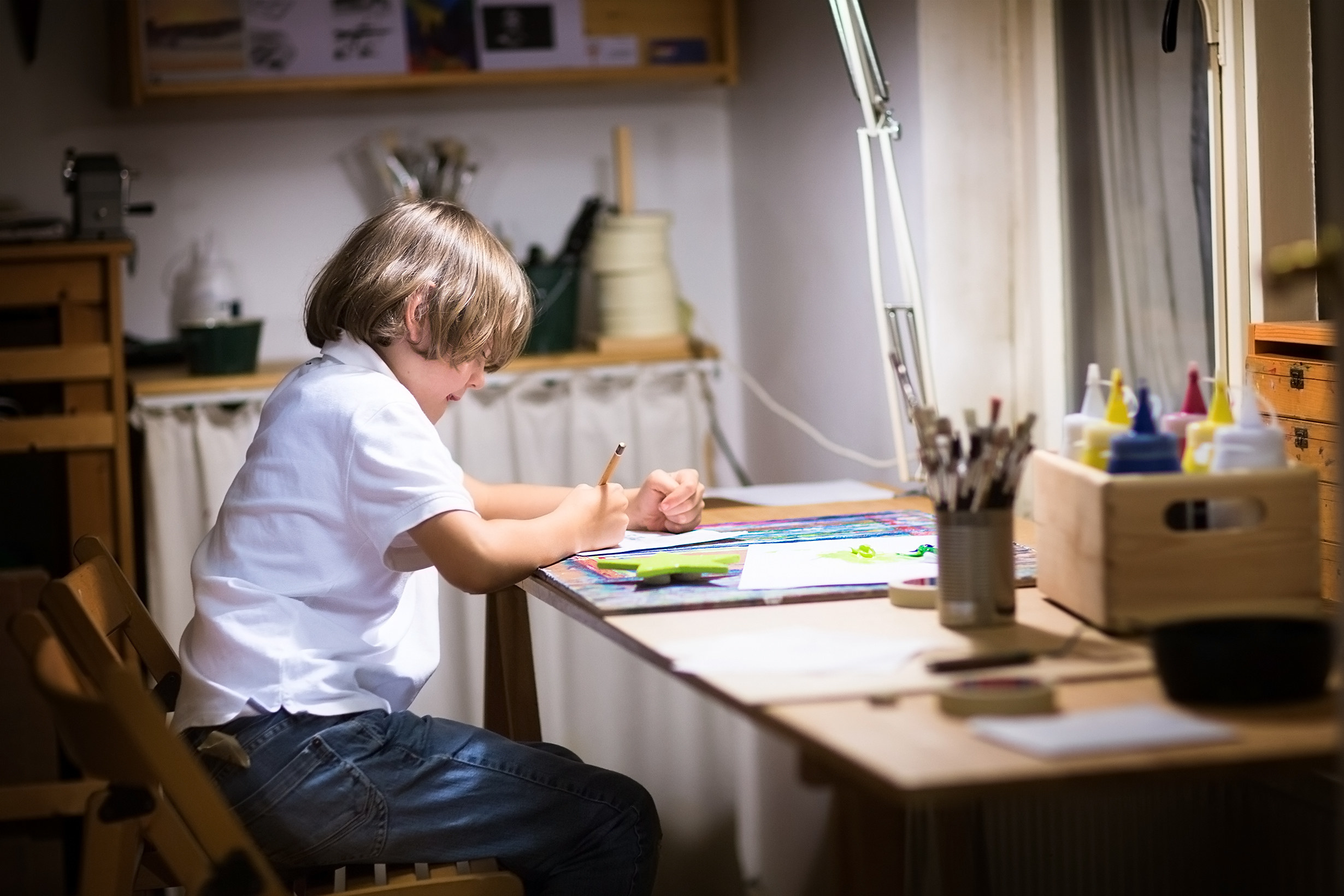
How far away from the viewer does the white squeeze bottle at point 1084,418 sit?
1523mm

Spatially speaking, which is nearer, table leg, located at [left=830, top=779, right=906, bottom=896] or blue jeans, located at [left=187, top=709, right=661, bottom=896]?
table leg, located at [left=830, top=779, right=906, bottom=896]

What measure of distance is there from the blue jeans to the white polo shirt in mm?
42

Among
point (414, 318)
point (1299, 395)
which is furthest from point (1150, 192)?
point (414, 318)

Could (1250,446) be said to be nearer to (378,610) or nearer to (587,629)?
(378,610)

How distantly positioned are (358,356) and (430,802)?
0.51 metres

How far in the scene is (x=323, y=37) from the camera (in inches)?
122

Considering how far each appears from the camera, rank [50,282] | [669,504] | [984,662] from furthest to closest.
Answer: [50,282] → [669,504] → [984,662]

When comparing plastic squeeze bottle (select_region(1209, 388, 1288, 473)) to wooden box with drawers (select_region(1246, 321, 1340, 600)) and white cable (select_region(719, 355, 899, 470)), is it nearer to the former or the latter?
wooden box with drawers (select_region(1246, 321, 1340, 600))

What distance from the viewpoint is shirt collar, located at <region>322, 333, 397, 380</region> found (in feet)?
5.74

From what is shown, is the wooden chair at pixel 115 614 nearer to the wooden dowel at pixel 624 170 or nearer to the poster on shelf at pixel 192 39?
the poster on shelf at pixel 192 39

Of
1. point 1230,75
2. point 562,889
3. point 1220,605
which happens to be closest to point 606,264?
point 1230,75

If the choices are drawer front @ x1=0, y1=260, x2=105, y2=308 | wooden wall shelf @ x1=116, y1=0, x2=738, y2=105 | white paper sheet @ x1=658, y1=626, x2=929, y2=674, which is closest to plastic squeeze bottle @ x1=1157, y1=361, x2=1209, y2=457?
white paper sheet @ x1=658, y1=626, x2=929, y2=674

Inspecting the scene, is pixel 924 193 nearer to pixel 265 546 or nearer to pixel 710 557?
pixel 710 557

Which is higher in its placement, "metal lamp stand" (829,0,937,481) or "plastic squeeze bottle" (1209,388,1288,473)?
"metal lamp stand" (829,0,937,481)
